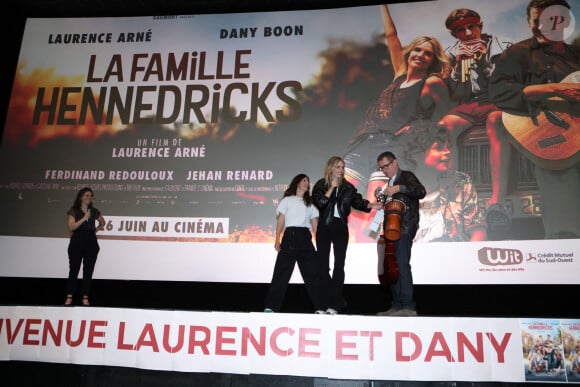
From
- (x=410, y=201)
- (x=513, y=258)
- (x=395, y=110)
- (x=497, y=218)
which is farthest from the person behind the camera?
(x=395, y=110)

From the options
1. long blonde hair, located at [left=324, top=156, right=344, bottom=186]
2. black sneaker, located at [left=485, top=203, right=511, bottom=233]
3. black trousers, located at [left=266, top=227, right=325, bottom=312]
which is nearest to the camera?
black trousers, located at [left=266, top=227, right=325, bottom=312]

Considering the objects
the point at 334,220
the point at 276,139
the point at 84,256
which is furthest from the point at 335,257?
the point at 84,256

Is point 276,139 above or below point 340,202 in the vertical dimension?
above

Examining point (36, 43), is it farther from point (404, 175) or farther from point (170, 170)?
point (404, 175)

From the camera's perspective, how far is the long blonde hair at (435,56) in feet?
17.4

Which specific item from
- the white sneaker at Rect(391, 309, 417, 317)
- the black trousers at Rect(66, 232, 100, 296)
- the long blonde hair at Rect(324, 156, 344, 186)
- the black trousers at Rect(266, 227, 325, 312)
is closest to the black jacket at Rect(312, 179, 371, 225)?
the long blonde hair at Rect(324, 156, 344, 186)

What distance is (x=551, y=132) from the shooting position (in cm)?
499

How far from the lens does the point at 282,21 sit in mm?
5809

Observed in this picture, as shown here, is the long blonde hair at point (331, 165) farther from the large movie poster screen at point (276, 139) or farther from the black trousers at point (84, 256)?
the black trousers at point (84, 256)

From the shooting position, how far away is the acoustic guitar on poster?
16.1 ft

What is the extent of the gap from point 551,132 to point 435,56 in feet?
4.72

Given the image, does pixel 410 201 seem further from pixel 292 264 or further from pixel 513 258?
pixel 513 258

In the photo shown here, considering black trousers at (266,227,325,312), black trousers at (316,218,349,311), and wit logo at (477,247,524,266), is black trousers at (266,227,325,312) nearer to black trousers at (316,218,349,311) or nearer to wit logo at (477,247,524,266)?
black trousers at (316,218,349,311)

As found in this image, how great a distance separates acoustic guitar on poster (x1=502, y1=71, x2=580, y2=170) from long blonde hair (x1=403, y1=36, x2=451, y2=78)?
2.58 feet
